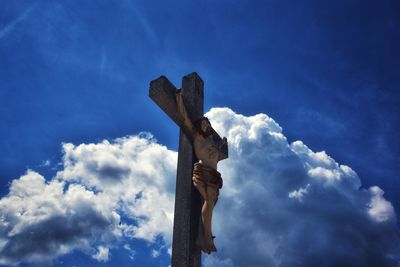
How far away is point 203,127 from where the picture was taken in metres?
5.36

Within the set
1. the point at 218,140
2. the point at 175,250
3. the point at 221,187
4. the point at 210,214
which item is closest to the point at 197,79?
the point at 218,140

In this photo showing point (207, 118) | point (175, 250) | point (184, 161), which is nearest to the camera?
point (175, 250)

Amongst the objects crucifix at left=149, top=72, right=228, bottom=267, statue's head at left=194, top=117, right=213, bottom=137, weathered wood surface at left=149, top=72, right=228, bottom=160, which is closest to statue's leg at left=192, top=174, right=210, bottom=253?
crucifix at left=149, top=72, right=228, bottom=267

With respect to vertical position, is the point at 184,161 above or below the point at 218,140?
below

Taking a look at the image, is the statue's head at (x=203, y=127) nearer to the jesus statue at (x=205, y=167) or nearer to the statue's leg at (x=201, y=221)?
the jesus statue at (x=205, y=167)

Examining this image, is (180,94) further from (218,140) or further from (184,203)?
(184,203)

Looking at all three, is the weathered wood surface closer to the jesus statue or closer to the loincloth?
the jesus statue

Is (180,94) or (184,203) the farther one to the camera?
(180,94)

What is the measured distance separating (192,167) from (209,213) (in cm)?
60

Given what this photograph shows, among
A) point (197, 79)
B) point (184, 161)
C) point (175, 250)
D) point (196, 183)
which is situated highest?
point (197, 79)

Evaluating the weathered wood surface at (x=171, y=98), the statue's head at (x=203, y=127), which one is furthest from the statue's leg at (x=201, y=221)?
the weathered wood surface at (x=171, y=98)

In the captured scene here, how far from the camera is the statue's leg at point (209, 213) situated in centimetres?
462

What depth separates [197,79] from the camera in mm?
5789

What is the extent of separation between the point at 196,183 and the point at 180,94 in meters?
1.25
